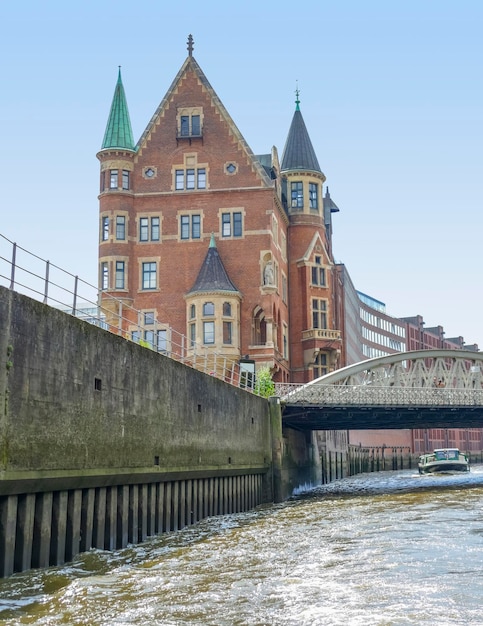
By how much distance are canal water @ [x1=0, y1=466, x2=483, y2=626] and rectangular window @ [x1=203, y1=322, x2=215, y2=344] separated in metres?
33.9

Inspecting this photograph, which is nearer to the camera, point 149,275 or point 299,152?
point 149,275

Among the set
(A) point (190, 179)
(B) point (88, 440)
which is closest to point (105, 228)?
(A) point (190, 179)

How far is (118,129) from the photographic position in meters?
66.1

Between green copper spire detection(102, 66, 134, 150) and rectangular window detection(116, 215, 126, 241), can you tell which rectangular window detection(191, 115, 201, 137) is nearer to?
green copper spire detection(102, 66, 134, 150)

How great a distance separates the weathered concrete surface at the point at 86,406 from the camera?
734 inches

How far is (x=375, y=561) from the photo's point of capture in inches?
755

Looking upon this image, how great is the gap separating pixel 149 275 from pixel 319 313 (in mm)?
14016

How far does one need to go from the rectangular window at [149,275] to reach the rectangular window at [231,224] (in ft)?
18.8

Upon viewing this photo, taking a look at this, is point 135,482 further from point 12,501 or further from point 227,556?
point 12,501

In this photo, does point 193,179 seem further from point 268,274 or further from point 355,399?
point 355,399

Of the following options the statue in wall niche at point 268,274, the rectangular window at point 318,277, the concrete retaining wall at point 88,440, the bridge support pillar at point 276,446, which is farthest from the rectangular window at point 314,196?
the concrete retaining wall at point 88,440

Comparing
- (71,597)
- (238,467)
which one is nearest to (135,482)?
(71,597)

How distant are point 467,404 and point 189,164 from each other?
26986 millimetres

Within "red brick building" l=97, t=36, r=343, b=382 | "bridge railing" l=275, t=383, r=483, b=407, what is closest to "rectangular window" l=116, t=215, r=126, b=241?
"red brick building" l=97, t=36, r=343, b=382
